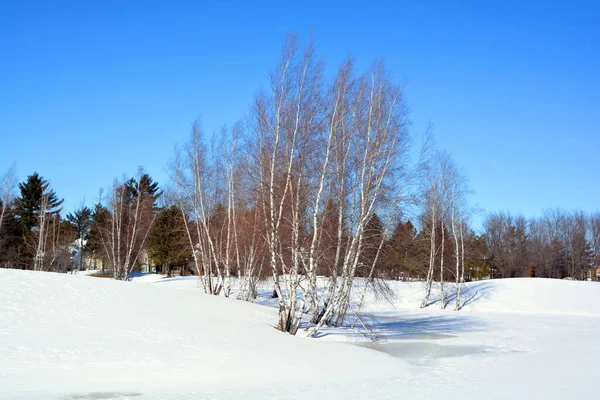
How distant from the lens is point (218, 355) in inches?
487

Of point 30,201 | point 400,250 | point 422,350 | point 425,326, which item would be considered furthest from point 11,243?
point 422,350

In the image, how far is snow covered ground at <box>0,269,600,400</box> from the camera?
370 inches

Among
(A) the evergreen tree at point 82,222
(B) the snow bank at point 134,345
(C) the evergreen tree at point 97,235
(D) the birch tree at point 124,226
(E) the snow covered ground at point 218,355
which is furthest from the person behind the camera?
(A) the evergreen tree at point 82,222

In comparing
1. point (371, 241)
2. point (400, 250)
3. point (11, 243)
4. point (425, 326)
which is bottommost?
point (425, 326)

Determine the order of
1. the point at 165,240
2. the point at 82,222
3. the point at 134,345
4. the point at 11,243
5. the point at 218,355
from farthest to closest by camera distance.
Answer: the point at 82,222
the point at 165,240
the point at 11,243
the point at 218,355
the point at 134,345

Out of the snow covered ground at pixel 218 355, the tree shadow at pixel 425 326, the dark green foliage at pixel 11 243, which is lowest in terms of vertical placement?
the tree shadow at pixel 425 326

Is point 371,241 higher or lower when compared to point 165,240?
lower

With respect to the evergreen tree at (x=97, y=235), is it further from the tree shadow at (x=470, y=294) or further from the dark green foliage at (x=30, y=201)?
the tree shadow at (x=470, y=294)

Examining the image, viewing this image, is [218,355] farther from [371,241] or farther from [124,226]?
[124,226]

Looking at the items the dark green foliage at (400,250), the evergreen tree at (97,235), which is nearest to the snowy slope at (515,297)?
the dark green foliage at (400,250)

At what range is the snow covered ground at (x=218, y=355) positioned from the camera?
941cm

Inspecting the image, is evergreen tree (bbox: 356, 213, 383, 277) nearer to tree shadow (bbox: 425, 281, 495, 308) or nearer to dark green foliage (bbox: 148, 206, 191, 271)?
tree shadow (bbox: 425, 281, 495, 308)

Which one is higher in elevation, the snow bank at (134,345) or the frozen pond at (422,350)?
the snow bank at (134,345)

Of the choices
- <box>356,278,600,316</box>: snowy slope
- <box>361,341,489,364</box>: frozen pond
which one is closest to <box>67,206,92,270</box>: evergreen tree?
<box>356,278,600,316</box>: snowy slope
